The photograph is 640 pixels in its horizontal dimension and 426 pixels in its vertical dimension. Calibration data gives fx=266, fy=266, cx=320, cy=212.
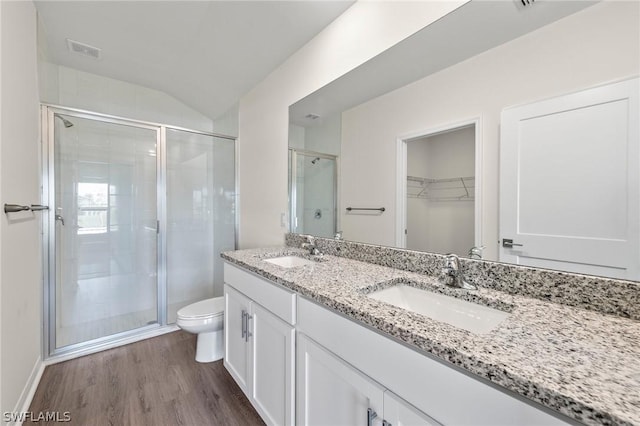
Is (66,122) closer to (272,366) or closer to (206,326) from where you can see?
(206,326)

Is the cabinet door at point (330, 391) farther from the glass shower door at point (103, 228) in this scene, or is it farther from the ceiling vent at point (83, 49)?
the ceiling vent at point (83, 49)

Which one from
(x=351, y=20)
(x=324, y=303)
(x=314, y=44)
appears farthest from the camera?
(x=314, y=44)

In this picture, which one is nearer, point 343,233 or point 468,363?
point 468,363

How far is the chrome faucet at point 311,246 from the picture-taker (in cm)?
179

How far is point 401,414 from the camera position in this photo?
709 mm

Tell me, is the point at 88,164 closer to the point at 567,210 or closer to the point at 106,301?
the point at 106,301

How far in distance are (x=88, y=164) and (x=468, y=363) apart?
3.10m

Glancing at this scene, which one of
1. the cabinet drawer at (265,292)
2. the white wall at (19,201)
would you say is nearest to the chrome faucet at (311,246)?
the cabinet drawer at (265,292)

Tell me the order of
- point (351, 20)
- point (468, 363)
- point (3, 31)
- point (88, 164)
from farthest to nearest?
point (88, 164) → point (351, 20) → point (3, 31) → point (468, 363)

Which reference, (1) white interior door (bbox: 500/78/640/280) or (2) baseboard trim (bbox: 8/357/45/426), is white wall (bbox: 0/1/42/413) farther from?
(1) white interior door (bbox: 500/78/640/280)

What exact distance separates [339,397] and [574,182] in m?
1.05

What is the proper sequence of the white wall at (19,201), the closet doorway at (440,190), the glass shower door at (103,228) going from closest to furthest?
the closet doorway at (440,190), the white wall at (19,201), the glass shower door at (103,228)

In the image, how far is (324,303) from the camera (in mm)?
958

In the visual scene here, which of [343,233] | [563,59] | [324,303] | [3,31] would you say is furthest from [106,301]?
[563,59]
